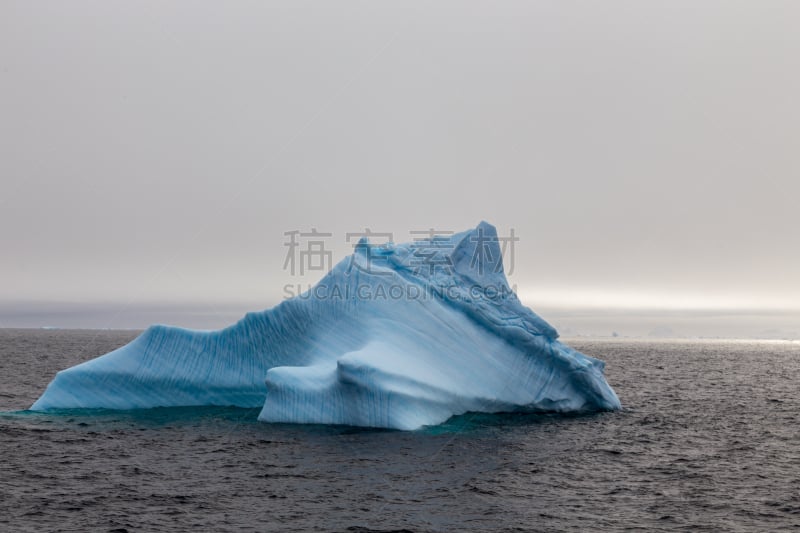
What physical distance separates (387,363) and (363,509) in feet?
23.1

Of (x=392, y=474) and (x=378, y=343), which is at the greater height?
(x=378, y=343)

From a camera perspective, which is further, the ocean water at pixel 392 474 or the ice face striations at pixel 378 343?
the ice face striations at pixel 378 343

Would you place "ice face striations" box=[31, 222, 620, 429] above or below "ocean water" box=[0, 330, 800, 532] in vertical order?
above

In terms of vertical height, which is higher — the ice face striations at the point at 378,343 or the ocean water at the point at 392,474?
the ice face striations at the point at 378,343

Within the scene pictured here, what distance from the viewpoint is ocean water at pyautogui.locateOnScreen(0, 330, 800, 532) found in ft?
44.1

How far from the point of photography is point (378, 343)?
874 inches

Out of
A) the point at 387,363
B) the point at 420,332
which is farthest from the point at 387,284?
the point at 387,363

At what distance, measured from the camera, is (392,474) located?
16297 mm

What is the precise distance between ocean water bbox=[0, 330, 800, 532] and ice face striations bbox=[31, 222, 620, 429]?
65cm

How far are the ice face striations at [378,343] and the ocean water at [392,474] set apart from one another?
0.65 meters

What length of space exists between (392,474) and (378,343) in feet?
20.6

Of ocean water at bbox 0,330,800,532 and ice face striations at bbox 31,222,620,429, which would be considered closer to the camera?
ocean water at bbox 0,330,800,532

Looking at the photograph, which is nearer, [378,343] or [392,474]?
[392,474]

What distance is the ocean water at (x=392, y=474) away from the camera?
13.4 meters
